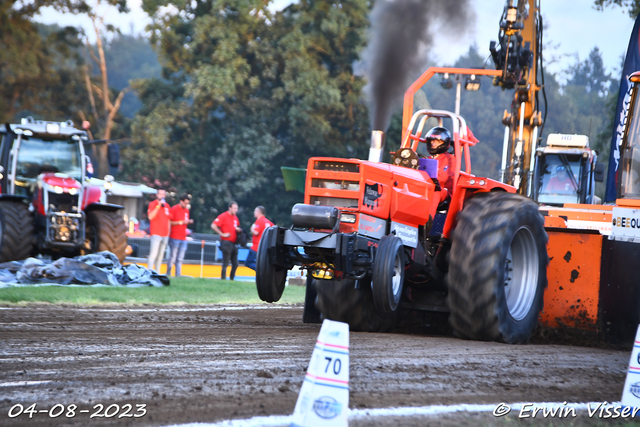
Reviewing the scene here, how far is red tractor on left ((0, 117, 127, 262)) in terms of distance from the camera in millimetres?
15172

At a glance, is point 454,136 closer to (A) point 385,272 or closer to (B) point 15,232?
(A) point 385,272

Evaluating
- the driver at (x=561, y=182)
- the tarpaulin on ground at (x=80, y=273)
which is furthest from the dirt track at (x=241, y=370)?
the driver at (x=561, y=182)

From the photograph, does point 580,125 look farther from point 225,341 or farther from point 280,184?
point 225,341

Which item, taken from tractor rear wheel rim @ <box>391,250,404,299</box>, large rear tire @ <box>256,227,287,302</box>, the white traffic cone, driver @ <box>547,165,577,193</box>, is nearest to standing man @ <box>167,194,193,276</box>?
driver @ <box>547,165,577,193</box>

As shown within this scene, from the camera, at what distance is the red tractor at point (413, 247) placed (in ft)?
24.4

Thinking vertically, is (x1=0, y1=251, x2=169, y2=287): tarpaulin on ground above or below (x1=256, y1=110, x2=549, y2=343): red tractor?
below

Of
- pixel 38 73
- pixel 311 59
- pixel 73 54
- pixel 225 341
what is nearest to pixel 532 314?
pixel 225 341

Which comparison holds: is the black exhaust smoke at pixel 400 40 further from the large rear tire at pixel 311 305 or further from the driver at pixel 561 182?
the large rear tire at pixel 311 305

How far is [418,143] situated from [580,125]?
6277cm

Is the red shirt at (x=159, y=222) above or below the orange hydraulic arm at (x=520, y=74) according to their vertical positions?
below

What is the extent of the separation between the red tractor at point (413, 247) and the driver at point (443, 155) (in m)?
0.10

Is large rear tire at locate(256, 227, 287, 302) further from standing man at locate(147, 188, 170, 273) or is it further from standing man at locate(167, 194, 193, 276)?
standing man at locate(167, 194, 193, 276)

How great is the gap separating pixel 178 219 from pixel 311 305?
33.2 feet

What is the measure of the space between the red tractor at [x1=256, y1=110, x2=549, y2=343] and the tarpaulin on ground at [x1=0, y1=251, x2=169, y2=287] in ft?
21.7
